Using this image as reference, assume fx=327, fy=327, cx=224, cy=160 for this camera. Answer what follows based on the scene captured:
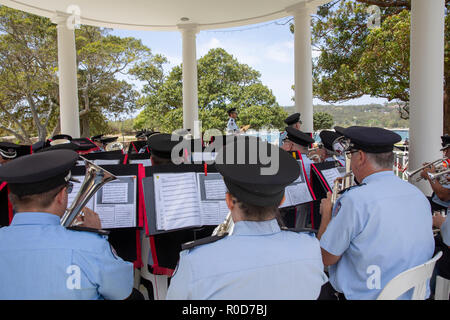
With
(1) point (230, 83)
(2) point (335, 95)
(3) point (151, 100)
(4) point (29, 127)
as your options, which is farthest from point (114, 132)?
(2) point (335, 95)

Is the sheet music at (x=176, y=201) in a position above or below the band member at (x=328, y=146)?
below

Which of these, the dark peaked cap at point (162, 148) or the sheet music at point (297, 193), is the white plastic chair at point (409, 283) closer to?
the sheet music at point (297, 193)

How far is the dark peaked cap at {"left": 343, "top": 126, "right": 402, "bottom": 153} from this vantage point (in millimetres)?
2344

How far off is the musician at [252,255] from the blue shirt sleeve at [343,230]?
2.12 ft

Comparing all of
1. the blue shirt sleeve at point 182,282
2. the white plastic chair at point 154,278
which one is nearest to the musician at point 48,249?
A: the blue shirt sleeve at point 182,282

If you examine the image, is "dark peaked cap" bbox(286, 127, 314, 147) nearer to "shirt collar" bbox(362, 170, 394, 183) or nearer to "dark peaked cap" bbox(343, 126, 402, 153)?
"dark peaked cap" bbox(343, 126, 402, 153)

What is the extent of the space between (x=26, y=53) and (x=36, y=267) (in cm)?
2052

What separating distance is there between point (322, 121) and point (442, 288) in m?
23.2

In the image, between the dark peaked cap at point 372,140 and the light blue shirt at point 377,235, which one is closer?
the light blue shirt at point 377,235

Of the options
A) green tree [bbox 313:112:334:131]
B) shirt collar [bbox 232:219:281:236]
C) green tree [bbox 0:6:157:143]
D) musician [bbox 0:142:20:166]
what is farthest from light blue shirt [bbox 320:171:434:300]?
green tree [bbox 313:112:334:131]

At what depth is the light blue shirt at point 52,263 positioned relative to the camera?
4.93ft
